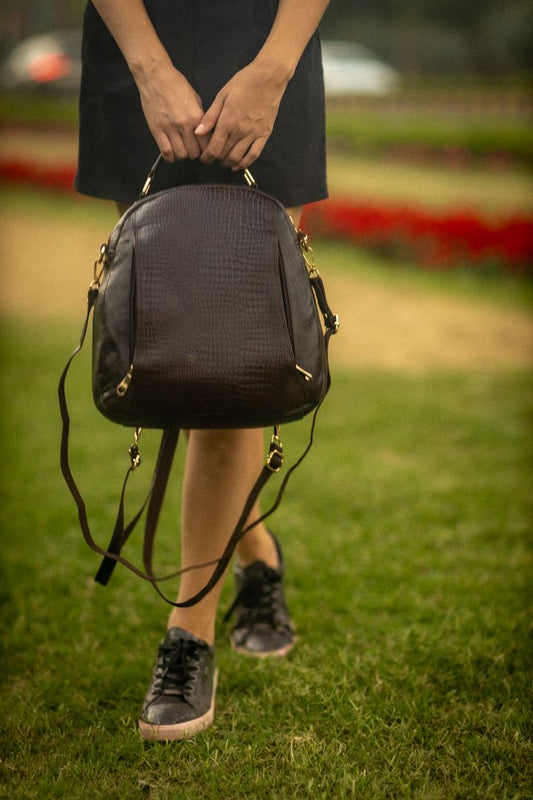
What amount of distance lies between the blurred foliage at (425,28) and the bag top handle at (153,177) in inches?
726

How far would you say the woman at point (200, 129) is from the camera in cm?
141

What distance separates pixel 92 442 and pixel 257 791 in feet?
6.81

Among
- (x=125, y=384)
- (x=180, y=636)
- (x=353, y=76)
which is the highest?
(x=353, y=76)

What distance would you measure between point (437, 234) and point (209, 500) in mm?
4761

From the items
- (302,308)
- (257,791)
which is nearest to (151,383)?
(302,308)

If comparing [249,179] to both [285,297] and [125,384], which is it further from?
[125,384]

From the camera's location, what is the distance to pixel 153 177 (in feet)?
4.89

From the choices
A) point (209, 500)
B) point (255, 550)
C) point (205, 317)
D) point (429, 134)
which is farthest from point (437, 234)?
point (429, 134)

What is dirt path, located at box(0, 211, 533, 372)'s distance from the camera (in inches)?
177

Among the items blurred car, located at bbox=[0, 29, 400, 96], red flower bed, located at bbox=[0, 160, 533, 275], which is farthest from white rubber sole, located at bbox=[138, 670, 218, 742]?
blurred car, located at bbox=[0, 29, 400, 96]

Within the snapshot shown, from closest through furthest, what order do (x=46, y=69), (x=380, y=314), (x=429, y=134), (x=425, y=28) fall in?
(x=380, y=314) → (x=429, y=134) → (x=46, y=69) → (x=425, y=28)

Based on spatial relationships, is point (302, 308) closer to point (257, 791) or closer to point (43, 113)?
point (257, 791)

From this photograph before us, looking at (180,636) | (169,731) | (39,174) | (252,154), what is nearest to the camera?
(252,154)

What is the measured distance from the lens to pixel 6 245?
6961 mm
